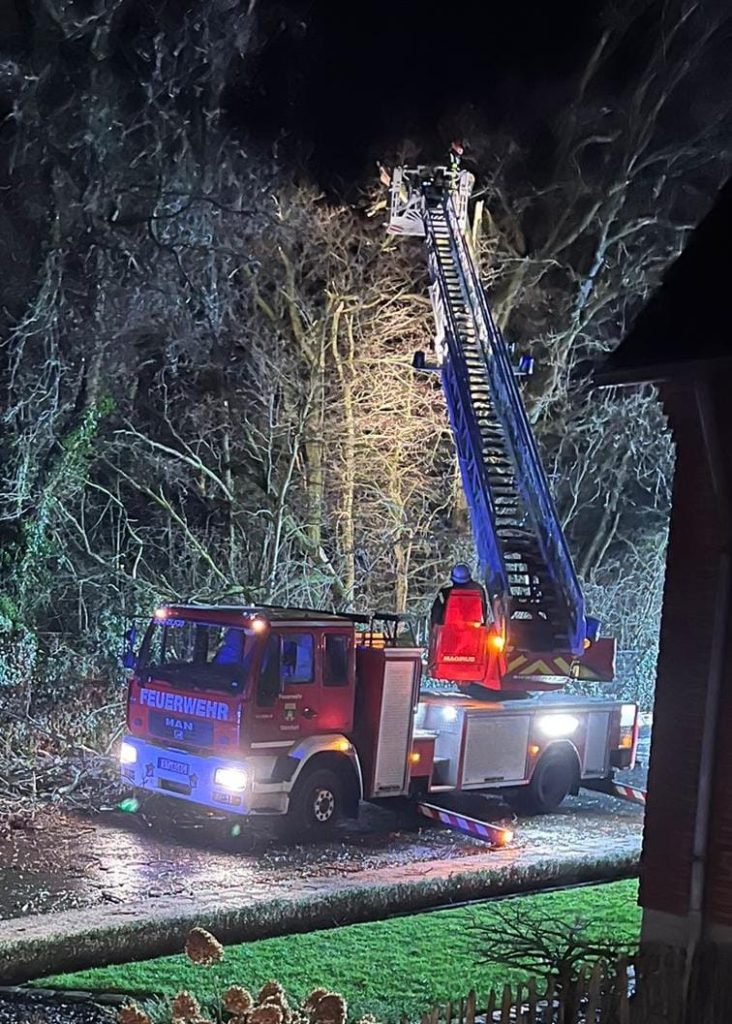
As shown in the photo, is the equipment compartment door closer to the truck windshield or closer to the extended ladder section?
the extended ladder section

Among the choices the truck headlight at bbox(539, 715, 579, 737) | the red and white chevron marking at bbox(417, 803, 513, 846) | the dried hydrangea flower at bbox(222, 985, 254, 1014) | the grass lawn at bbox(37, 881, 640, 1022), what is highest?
the truck headlight at bbox(539, 715, 579, 737)

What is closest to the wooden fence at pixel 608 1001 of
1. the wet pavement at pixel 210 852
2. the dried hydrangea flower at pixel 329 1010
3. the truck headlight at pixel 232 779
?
the dried hydrangea flower at pixel 329 1010

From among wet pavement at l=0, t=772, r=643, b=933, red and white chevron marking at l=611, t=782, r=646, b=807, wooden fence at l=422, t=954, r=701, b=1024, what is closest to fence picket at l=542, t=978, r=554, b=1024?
wooden fence at l=422, t=954, r=701, b=1024

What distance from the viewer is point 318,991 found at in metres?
4.85

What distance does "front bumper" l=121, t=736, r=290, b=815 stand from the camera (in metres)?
10.7

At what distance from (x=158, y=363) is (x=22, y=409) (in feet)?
13.1

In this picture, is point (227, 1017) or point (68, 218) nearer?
point (227, 1017)

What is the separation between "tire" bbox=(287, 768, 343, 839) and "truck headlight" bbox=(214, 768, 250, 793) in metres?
0.67

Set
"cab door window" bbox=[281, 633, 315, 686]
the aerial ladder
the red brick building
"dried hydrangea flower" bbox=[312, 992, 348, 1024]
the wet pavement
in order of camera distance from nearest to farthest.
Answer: "dried hydrangea flower" bbox=[312, 992, 348, 1024] → the red brick building → the wet pavement → "cab door window" bbox=[281, 633, 315, 686] → the aerial ladder

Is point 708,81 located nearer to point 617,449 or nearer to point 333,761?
point 617,449

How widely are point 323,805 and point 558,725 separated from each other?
3256mm

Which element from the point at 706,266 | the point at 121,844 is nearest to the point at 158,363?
the point at 121,844

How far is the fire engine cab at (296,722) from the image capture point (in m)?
10.9

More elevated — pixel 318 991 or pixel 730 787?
pixel 730 787
